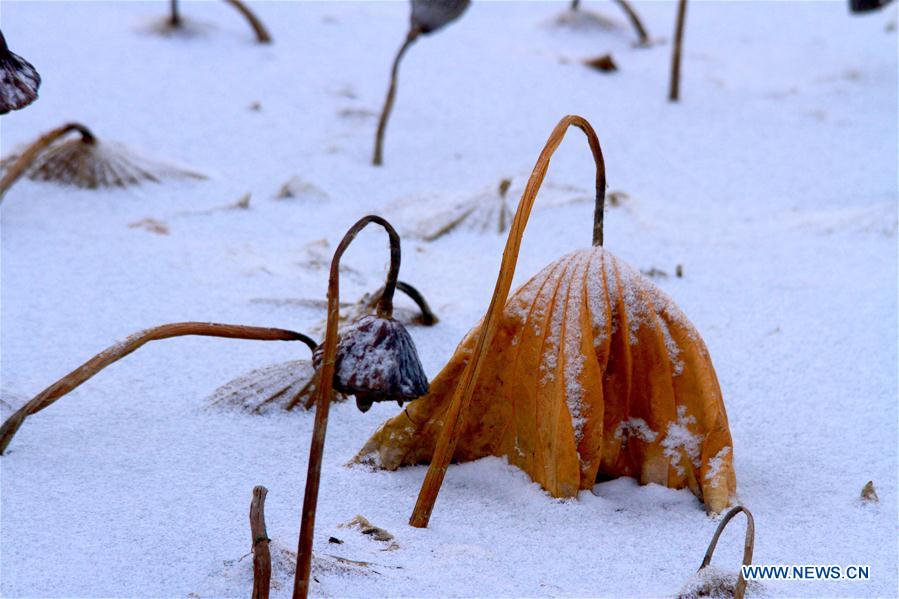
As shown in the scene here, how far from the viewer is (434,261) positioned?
82.2 inches

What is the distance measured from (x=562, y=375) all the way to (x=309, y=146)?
1.55m

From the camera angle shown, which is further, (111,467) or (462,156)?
(462,156)

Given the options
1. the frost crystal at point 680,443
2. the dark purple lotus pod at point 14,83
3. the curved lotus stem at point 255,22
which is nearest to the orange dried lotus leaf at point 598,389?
the frost crystal at point 680,443

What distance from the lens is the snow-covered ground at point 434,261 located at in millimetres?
1113

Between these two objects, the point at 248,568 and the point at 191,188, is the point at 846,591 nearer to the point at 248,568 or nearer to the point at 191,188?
the point at 248,568

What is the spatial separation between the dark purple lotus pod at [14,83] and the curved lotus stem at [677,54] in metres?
2.27

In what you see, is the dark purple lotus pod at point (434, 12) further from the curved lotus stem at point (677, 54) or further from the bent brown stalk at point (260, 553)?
the bent brown stalk at point (260, 553)

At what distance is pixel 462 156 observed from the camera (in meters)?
2.67

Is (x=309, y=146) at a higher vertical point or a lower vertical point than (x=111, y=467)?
higher

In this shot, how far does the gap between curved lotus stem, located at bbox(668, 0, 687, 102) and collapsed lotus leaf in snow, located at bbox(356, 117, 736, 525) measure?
6.02 ft

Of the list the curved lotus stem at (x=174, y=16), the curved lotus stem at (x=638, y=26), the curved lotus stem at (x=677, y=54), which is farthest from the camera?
the curved lotus stem at (x=638, y=26)

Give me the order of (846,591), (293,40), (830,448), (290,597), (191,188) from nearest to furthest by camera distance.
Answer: (290,597) → (846,591) → (830,448) → (191,188) → (293,40)

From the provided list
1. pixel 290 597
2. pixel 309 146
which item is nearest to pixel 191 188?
pixel 309 146

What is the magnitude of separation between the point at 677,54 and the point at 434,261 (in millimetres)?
1251
